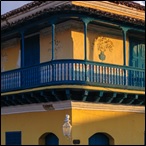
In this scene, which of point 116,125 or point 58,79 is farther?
point 116,125

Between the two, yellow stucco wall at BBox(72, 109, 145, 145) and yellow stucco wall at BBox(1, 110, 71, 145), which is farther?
yellow stucco wall at BBox(1, 110, 71, 145)

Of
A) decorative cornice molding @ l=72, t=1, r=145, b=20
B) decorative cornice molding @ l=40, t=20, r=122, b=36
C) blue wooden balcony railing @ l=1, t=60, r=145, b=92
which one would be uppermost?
decorative cornice molding @ l=72, t=1, r=145, b=20

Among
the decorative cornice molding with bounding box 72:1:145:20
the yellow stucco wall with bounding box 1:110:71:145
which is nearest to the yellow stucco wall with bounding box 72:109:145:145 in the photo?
the yellow stucco wall with bounding box 1:110:71:145

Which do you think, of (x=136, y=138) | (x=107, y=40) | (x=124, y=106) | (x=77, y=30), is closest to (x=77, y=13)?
(x=77, y=30)

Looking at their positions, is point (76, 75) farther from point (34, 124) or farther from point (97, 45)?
point (34, 124)

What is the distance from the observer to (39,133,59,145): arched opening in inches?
541

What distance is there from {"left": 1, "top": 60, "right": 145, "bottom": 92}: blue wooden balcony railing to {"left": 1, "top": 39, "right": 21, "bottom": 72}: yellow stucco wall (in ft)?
4.94

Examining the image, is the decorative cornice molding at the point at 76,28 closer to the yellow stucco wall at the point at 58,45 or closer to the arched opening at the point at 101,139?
the yellow stucco wall at the point at 58,45

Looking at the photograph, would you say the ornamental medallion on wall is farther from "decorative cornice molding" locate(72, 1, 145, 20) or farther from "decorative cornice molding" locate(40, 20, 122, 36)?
"decorative cornice molding" locate(72, 1, 145, 20)

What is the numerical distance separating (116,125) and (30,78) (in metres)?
2.99

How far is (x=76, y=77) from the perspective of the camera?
12.6 meters

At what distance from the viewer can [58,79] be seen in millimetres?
12648

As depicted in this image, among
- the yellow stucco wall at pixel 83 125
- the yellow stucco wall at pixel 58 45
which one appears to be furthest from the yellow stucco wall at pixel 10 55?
the yellow stucco wall at pixel 83 125

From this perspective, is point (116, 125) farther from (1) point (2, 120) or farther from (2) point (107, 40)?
(1) point (2, 120)
